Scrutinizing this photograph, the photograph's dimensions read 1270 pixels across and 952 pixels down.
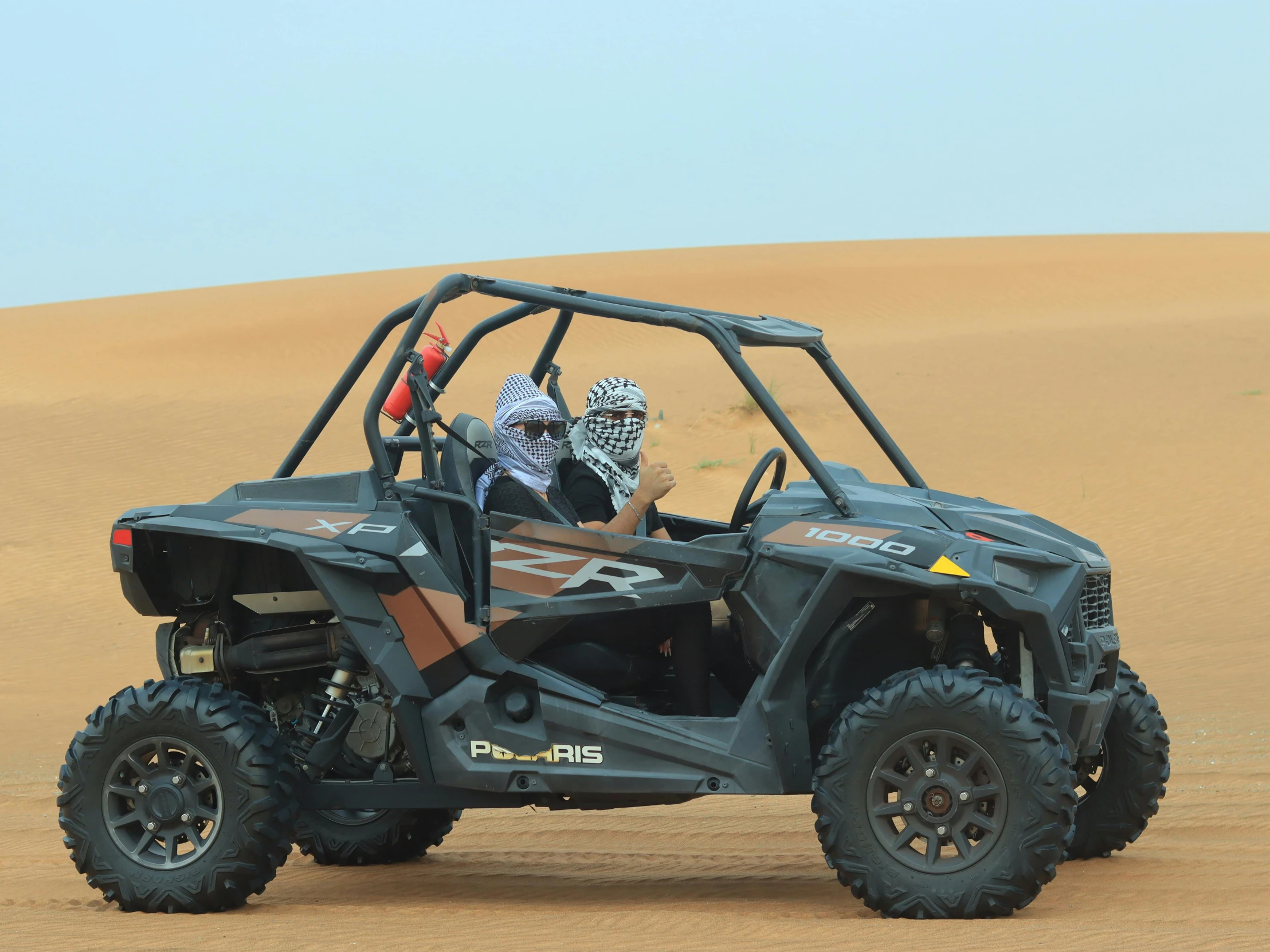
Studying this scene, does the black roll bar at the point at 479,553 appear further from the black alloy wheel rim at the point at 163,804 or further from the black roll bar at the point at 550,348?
the black alloy wheel rim at the point at 163,804

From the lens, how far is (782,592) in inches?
222

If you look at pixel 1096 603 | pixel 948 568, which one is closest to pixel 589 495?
pixel 948 568

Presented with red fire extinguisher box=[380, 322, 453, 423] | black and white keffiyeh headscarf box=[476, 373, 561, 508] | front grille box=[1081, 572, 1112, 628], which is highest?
red fire extinguisher box=[380, 322, 453, 423]

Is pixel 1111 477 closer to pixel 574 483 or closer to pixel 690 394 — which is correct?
pixel 690 394

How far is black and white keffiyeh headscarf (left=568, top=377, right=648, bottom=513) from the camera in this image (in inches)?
244

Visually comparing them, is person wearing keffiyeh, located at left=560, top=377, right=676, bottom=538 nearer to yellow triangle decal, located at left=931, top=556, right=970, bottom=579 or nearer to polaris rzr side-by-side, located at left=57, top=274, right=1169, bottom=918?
polaris rzr side-by-side, located at left=57, top=274, right=1169, bottom=918

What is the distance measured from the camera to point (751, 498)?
19.6 ft

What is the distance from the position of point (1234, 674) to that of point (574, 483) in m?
8.34

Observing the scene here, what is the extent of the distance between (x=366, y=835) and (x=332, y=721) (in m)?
1.62

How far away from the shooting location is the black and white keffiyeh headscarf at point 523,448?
6.18m

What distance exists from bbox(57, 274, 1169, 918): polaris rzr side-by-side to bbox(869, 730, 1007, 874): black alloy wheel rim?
0.01 meters

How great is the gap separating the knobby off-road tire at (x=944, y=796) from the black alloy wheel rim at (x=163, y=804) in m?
2.38

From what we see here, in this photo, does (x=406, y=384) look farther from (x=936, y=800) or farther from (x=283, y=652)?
(x=936, y=800)

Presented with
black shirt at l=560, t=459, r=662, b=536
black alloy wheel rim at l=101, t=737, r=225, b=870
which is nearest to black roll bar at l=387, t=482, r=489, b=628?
black shirt at l=560, t=459, r=662, b=536
